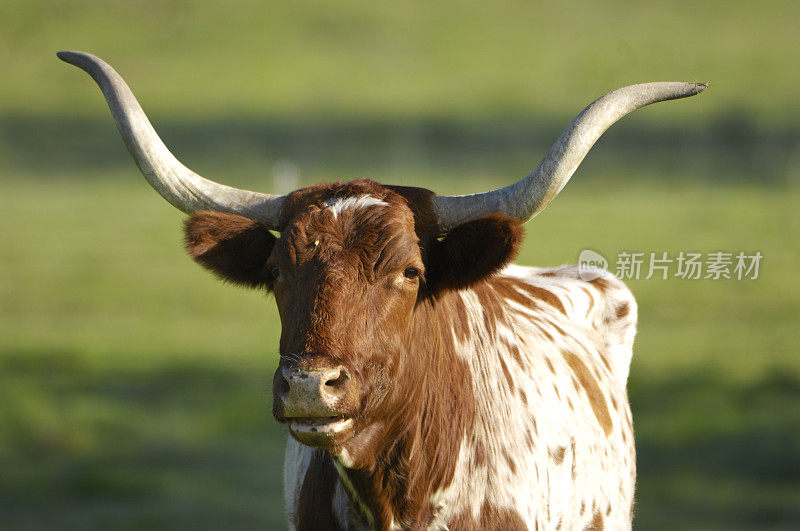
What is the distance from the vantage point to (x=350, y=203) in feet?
15.3

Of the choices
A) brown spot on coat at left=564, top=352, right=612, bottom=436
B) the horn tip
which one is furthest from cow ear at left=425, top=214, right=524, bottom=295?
the horn tip

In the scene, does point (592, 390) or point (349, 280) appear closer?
point (349, 280)

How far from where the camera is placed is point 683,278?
914 inches

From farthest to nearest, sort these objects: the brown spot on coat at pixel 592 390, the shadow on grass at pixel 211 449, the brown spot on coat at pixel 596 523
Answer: the shadow on grass at pixel 211 449 → the brown spot on coat at pixel 592 390 → the brown spot on coat at pixel 596 523

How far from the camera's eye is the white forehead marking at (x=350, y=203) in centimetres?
463

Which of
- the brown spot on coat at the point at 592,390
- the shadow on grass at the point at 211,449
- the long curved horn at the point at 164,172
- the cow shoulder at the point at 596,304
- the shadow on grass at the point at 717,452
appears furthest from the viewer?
the shadow on grass at the point at 211,449

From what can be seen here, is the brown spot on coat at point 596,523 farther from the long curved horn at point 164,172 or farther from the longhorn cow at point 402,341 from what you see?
the long curved horn at point 164,172

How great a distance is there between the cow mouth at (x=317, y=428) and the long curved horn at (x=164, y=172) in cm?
103

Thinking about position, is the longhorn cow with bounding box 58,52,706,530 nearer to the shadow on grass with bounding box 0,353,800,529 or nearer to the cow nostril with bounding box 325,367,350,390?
the cow nostril with bounding box 325,367,350,390

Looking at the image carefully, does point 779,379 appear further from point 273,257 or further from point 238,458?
point 273,257

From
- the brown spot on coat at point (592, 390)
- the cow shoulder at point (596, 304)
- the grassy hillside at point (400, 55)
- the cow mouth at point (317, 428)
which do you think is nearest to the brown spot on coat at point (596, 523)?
the brown spot on coat at point (592, 390)

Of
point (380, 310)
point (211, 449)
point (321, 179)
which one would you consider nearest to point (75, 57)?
point (380, 310)

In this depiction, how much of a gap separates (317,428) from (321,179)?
2990 centimetres

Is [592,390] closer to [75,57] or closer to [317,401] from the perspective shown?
[317,401]
